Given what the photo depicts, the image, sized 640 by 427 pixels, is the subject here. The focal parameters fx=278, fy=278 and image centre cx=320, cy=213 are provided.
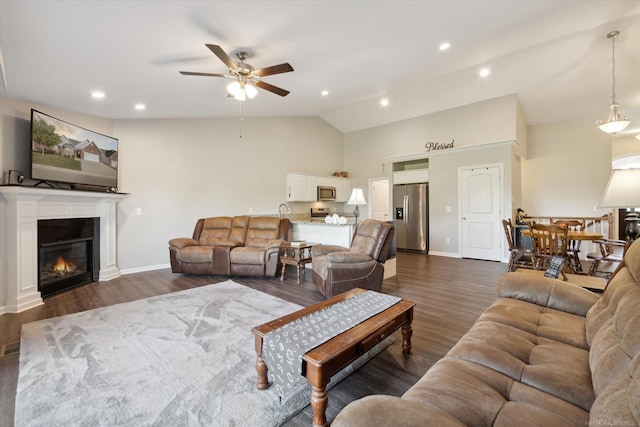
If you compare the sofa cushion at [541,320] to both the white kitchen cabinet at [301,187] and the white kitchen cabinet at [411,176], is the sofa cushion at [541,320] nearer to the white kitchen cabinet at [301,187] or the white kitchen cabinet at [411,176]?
the white kitchen cabinet at [301,187]

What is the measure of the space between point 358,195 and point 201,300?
107 inches

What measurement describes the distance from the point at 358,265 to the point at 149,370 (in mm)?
2252

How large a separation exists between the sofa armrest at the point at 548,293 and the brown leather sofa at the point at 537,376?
0.53ft

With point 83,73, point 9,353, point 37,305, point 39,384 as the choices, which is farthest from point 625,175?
point 37,305

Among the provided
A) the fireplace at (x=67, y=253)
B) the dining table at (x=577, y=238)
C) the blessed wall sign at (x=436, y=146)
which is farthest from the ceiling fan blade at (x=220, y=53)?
the blessed wall sign at (x=436, y=146)

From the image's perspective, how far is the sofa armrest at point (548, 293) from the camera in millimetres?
1771

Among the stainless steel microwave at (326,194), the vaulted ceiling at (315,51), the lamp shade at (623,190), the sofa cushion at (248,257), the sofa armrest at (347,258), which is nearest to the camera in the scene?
the lamp shade at (623,190)

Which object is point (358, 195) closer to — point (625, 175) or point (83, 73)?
point (625, 175)

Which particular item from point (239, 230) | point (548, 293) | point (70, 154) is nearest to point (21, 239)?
point (70, 154)

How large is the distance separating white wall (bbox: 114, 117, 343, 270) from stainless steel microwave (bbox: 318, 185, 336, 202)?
82 cm

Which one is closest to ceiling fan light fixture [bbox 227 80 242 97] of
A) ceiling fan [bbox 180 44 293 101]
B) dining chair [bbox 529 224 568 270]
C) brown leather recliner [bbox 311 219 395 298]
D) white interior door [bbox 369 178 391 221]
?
ceiling fan [bbox 180 44 293 101]

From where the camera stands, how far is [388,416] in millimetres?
758

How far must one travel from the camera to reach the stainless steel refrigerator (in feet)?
23.0

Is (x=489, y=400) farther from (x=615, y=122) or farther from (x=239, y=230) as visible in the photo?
(x=615, y=122)
